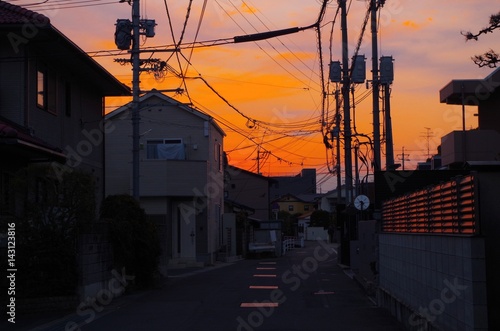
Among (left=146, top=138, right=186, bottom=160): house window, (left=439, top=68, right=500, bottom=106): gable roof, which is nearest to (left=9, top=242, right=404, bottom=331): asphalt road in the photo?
(left=439, top=68, right=500, bottom=106): gable roof

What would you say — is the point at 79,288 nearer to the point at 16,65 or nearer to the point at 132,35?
the point at 16,65

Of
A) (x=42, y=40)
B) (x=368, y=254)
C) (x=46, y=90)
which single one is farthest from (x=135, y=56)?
(x=368, y=254)

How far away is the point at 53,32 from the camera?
1808 centimetres

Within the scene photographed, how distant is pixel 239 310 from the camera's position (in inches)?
611

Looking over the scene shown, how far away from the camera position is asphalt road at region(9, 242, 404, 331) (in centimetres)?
1311

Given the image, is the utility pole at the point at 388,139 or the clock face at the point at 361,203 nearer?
the utility pole at the point at 388,139

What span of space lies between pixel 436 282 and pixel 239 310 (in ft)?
20.9

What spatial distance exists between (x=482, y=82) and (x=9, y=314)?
1792cm

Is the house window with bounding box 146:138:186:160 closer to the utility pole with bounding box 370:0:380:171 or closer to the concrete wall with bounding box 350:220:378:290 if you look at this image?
the concrete wall with bounding box 350:220:378:290

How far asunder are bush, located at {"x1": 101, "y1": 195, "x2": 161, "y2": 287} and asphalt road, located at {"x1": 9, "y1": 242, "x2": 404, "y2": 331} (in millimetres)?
796

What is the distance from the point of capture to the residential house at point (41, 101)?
16.0 metres

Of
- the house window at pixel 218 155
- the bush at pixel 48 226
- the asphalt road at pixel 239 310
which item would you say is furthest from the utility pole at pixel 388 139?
the house window at pixel 218 155

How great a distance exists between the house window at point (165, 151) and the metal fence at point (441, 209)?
25034 millimetres

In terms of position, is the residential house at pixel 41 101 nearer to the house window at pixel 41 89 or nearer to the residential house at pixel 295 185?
the house window at pixel 41 89
